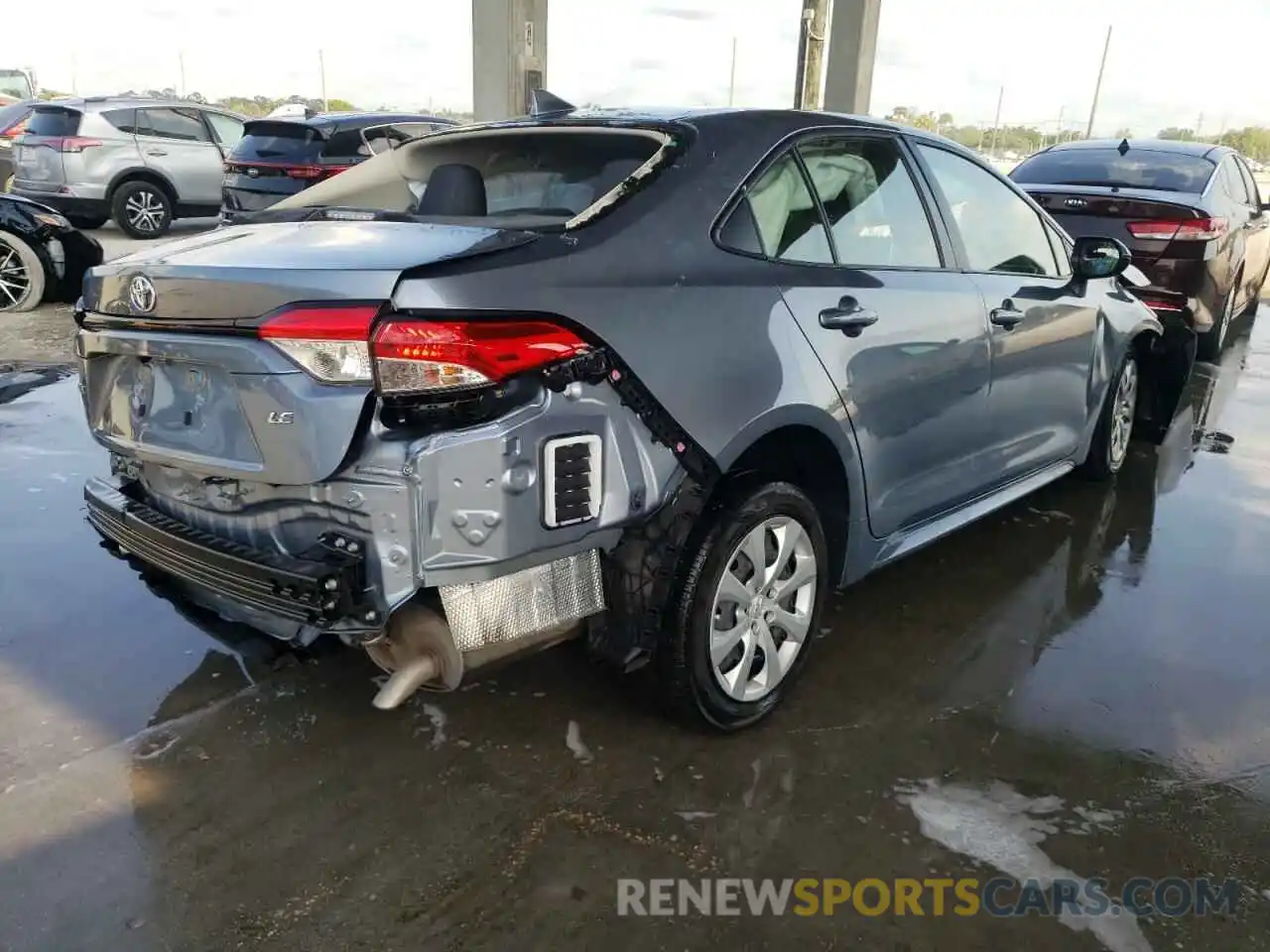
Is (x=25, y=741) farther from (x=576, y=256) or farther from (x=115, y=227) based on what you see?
(x=115, y=227)

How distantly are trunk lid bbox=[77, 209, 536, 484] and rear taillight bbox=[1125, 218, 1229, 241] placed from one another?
565cm

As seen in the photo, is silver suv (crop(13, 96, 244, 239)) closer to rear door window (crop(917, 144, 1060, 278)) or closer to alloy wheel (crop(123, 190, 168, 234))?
alloy wheel (crop(123, 190, 168, 234))

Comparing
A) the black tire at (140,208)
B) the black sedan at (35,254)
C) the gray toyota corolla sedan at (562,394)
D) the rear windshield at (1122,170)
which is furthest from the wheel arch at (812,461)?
the black tire at (140,208)

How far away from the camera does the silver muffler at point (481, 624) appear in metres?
2.29

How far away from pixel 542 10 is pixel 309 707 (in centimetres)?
1267

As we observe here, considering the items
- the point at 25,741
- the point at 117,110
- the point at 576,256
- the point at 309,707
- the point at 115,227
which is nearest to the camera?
the point at 576,256

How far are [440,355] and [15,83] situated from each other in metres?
25.1

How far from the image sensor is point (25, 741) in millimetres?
2783

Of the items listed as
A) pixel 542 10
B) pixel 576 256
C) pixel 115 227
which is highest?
pixel 542 10

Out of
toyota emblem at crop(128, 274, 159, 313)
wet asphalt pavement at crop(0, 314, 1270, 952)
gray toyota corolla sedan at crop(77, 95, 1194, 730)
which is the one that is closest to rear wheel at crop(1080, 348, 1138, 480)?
wet asphalt pavement at crop(0, 314, 1270, 952)

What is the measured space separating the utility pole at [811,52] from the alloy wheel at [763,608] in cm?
1227

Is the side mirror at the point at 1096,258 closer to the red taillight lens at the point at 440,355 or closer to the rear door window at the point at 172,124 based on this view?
the red taillight lens at the point at 440,355

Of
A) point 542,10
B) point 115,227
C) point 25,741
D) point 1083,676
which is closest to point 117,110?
point 115,227

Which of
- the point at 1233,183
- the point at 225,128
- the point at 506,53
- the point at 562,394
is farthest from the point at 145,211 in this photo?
the point at 562,394
